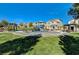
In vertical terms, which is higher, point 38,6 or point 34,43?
point 38,6

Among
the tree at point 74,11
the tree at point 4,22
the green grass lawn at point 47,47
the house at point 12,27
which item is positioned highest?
the tree at point 74,11

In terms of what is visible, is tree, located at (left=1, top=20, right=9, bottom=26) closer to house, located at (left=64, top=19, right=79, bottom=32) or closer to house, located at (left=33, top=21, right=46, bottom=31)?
house, located at (left=33, top=21, right=46, bottom=31)

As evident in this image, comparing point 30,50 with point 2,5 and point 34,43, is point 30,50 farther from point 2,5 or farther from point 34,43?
point 2,5

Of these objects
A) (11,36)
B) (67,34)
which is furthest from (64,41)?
(11,36)

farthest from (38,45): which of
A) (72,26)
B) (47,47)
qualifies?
(72,26)

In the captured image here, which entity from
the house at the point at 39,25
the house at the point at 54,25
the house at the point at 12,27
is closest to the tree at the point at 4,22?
the house at the point at 12,27

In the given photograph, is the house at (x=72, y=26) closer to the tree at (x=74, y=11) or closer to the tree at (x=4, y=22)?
the tree at (x=74, y=11)
